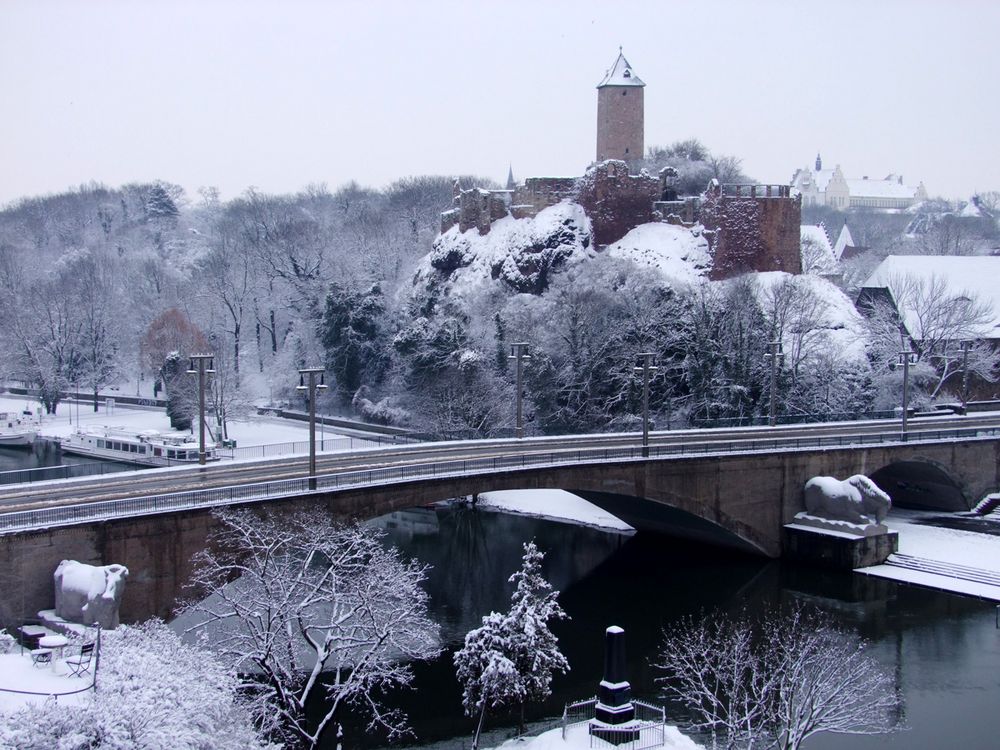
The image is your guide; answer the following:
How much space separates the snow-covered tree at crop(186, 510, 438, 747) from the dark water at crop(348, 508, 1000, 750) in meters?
1.63

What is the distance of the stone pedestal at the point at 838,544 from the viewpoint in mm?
41656

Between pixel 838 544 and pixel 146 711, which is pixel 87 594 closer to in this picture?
pixel 146 711

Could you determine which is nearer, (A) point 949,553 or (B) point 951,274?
(A) point 949,553

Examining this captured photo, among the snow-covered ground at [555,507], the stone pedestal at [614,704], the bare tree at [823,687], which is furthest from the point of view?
the snow-covered ground at [555,507]

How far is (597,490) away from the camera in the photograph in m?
39.4

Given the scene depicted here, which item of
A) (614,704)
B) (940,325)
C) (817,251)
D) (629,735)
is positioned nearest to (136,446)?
(614,704)

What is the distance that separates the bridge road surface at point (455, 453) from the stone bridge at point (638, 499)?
84cm

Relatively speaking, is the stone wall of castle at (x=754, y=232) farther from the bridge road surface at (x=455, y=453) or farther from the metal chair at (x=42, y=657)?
the metal chair at (x=42, y=657)

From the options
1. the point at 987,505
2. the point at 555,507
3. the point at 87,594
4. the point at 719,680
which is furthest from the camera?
the point at 555,507

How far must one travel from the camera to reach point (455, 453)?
135 feet

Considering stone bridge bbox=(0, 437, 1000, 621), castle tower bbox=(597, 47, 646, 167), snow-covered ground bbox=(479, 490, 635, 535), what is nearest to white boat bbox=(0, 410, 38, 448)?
snow-covered ground bbox=(479, 490, 635, 535)

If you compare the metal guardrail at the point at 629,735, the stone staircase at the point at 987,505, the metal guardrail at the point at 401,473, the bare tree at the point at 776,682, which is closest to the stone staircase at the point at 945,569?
the metal guardrail at the point at 401,473

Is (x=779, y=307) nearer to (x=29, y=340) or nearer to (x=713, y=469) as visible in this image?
(x=713, y=469)

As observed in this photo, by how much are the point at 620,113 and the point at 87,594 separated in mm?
57854
